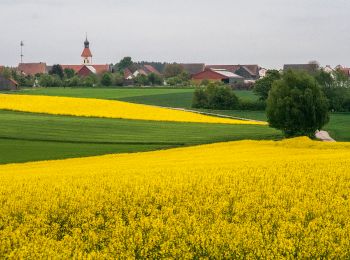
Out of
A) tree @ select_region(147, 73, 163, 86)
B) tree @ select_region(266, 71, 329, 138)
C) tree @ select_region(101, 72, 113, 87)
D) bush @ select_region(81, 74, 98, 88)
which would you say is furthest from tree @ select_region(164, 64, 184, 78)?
tree @ select_region(266, 71, 329, 138)

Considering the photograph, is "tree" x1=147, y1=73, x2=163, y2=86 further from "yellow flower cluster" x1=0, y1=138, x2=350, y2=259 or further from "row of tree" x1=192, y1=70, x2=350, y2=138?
"yellow flower cluster" x1=0, y1=138, x2=350, y2=259

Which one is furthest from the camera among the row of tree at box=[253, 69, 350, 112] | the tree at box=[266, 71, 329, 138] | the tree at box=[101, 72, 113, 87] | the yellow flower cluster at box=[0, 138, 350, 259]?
the tree at box=[101, 72, 113, 87]

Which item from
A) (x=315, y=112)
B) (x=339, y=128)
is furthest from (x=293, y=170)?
(x=339, y=128)

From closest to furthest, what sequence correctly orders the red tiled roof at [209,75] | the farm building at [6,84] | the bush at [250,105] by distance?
the bush at [250,105] < the farm building at [6,84] < the red tiled roof at [209,75]

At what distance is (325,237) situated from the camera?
11.1 metres

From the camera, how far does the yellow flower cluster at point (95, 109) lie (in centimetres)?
6675

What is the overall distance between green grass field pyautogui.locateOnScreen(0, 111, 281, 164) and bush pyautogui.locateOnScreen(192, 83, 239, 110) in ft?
113

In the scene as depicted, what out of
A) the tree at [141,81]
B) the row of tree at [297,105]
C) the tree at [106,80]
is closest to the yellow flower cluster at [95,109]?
the row of tree at [297,105]

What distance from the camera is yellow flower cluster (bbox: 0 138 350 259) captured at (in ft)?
35.6

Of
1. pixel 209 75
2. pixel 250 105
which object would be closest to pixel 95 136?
pixel 250 105

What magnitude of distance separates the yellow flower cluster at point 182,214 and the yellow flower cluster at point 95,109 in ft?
155

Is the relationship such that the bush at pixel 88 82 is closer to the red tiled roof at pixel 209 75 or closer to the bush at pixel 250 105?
the red tiled roof at pixel 209 75

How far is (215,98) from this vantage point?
94.7m

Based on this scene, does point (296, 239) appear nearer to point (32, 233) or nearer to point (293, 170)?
point (32, 233)
